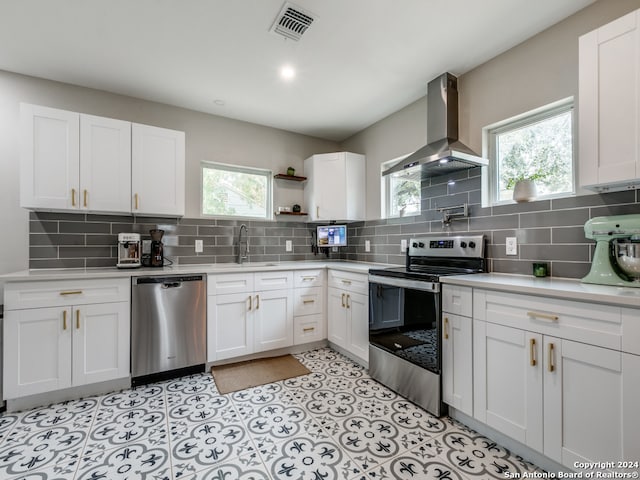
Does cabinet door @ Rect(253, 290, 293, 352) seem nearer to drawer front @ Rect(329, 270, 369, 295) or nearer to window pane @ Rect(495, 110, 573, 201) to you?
drawer front @ Rect(329, 270, 369, 295)

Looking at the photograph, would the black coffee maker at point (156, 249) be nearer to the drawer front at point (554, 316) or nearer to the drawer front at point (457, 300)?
the drawer front at point (457, 300)

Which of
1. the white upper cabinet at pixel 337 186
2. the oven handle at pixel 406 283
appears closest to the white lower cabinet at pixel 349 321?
the oven handle at pixel 406 283

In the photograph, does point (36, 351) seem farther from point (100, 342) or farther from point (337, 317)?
point (337, 317)

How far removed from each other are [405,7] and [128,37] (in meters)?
1.91

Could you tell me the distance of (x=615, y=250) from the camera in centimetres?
159

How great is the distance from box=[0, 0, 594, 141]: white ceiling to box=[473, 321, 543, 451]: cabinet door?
6.54 ft

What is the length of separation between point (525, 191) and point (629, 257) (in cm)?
71

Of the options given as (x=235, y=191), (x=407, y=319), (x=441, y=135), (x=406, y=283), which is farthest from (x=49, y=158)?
(x=441, y=135)

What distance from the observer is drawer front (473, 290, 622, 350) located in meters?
1.26

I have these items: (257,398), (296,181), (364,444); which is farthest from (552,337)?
(296,181)

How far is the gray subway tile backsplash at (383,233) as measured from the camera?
6.03ft

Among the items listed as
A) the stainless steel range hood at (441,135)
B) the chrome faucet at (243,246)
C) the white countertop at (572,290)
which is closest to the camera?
the white countertop at (572,290)

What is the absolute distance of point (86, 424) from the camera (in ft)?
6.23

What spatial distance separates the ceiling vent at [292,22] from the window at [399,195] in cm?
150
